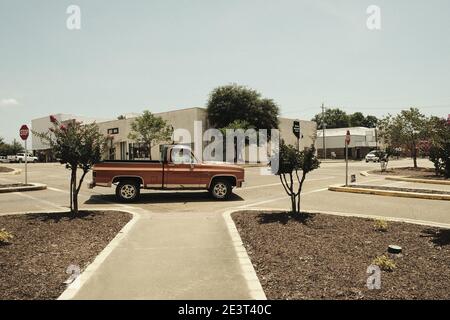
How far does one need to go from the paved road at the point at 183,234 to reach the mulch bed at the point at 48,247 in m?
0.55

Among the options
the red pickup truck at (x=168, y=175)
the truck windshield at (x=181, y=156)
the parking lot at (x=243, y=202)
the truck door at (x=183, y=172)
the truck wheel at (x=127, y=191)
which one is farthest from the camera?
the truck windshield at (x=181, y=156)

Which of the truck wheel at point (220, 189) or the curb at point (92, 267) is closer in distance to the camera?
the curb at point (92, 267)

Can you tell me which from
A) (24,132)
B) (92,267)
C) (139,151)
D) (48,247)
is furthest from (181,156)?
(139,151)

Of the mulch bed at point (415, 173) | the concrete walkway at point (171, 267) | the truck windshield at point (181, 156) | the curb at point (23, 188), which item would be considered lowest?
Result: the concrete walkway at point (171, 267)

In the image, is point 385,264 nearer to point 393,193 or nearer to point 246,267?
point 246,267

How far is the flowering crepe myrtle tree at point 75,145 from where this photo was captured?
381 inches

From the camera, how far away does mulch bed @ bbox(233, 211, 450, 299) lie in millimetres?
4922

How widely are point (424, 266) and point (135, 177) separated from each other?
1004 cm

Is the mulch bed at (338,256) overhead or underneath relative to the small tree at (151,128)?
underneath

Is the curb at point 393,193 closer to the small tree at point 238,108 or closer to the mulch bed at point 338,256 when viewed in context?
the mulch bed at point 338,256

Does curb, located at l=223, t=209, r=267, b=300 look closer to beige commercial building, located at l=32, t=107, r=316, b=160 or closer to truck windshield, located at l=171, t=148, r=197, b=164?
truck windshield, located at l=171, t=148, r=197, b=164

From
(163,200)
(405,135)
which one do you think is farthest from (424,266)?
(405,135)

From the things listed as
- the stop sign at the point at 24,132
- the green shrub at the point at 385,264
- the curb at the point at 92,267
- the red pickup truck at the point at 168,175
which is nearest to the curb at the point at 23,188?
the stop sign at the point at 24,132
